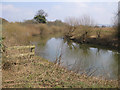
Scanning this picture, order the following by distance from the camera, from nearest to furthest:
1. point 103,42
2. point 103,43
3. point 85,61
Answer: point 85,61, point 103,43, point 103,42

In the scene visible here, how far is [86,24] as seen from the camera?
25.7 m

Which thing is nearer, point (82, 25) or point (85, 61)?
point (85, 61)

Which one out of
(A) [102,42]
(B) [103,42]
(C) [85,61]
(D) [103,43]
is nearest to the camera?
(C) [85,61]

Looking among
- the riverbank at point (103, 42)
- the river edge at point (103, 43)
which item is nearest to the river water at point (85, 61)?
the river edge at point (103, 43)

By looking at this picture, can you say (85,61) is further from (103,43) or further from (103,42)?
(103,42)

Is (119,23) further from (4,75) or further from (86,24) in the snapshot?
(4,75)

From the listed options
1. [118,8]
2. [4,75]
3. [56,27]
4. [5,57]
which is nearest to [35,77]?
[4,75]

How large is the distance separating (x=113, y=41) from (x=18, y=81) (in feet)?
61.5

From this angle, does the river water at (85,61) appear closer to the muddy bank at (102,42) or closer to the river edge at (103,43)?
the river edge at (103,43)

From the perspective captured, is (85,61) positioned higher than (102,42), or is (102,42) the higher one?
(102,42)

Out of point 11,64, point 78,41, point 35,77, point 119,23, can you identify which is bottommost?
point 78,41

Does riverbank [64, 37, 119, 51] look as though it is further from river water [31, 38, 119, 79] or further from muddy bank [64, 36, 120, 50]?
river water [31, 38, 119, 79]

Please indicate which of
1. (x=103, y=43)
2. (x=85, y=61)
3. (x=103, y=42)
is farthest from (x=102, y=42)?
(x=85, y=61)

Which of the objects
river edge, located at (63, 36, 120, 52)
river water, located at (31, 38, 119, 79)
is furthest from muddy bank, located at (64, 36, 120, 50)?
river water, located at (31, 38, 119, 79)
